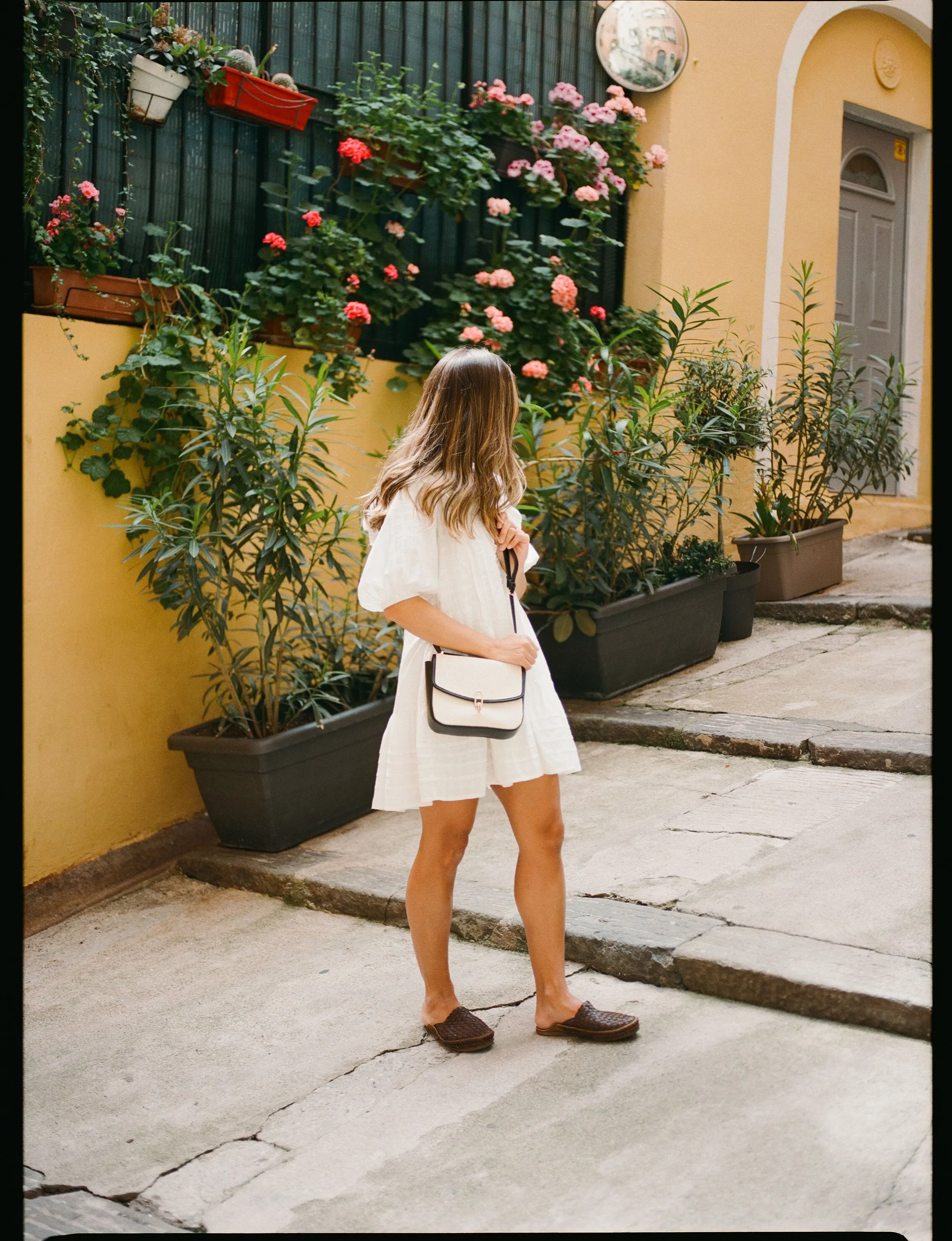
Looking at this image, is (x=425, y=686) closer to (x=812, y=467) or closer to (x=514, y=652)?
(x=514, y=652)

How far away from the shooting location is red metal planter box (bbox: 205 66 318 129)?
4.55m

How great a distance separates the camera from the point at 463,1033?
2799 millimetres

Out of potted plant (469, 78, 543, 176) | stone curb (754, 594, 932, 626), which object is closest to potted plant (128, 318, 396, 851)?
potted plant (469, 78, 543, 176)

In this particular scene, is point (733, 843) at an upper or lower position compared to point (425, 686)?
lower

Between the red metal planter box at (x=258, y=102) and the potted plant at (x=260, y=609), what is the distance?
0.83 metres

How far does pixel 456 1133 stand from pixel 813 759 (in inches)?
91.2

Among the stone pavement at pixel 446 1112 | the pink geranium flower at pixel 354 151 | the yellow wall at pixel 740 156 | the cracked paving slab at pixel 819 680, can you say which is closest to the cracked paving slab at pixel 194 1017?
the stone pavement at pixel 446 1112

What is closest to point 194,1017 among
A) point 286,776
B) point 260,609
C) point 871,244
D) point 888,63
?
point 286,776

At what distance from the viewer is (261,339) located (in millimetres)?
4809

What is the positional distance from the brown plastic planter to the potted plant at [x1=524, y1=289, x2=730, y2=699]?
92 centimetres

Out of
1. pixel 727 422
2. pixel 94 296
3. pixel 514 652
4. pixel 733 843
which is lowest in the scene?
pixel 733 843

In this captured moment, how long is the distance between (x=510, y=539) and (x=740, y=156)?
16.0 feet

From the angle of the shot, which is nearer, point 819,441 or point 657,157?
point 657,157
